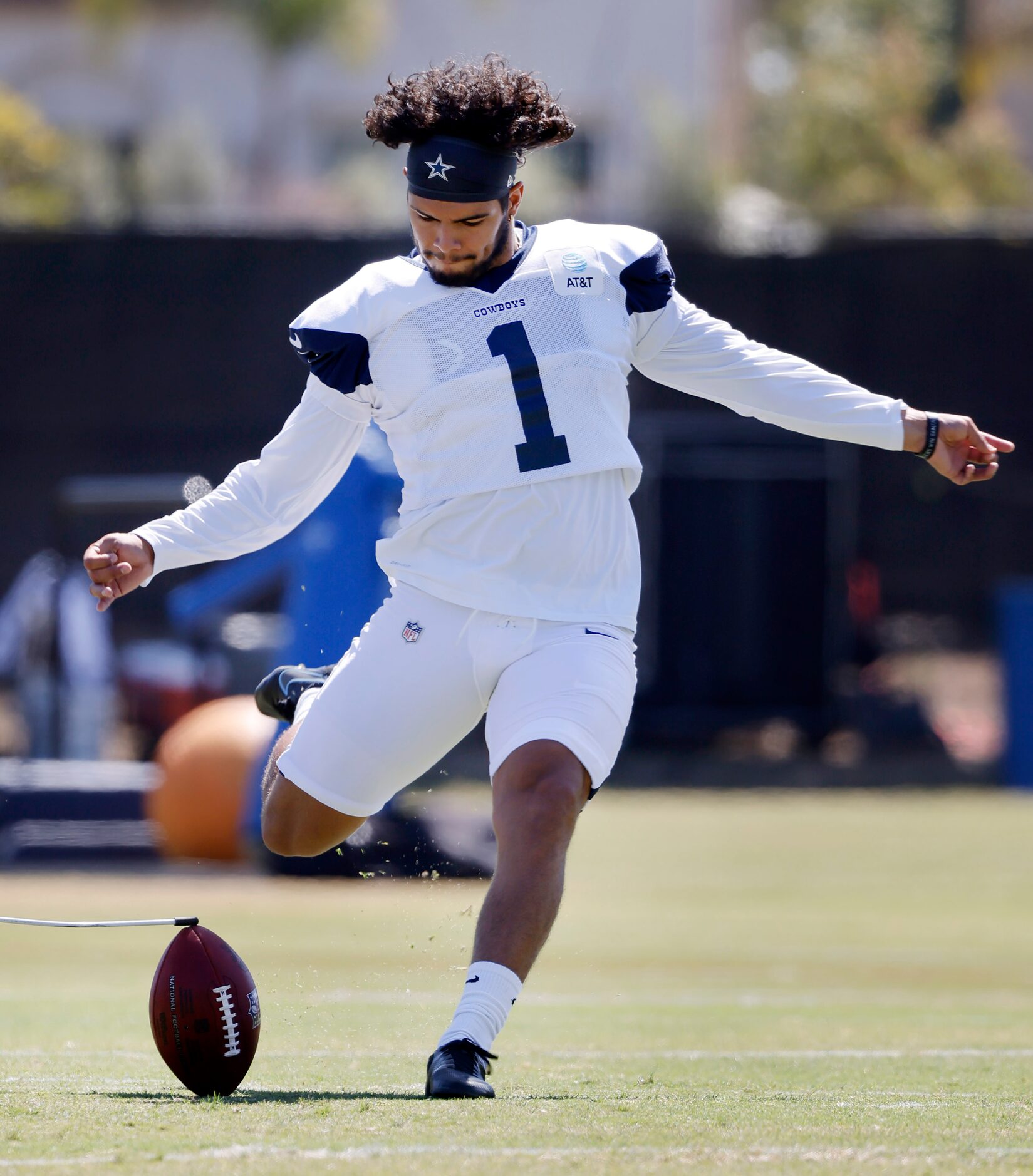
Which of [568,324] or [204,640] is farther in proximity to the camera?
[204,640]

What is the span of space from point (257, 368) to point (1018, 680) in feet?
24.2

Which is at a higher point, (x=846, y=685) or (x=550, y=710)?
(x=550, y=710)

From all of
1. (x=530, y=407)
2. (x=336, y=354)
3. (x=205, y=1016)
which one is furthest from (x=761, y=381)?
(x=205, y=1016)

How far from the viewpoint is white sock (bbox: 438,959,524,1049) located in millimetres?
4598

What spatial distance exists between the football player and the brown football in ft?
1.66

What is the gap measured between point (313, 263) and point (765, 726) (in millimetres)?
5880

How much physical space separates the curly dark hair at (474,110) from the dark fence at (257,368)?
1327 cm

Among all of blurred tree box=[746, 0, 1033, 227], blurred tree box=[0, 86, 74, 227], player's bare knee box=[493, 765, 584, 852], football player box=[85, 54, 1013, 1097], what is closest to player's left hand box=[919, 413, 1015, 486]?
football player box=[85, 54, 1013, 1097]

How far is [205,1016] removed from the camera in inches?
187

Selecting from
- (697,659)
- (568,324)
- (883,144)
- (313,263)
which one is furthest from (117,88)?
(568,324)

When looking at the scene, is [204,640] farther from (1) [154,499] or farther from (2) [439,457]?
(2) [439,457]

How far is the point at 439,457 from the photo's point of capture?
5062 mm

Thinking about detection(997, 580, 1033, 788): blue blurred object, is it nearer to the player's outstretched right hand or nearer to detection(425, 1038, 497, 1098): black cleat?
the player's outstretched right hand

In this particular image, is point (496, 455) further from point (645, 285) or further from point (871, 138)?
point (871, 138)
